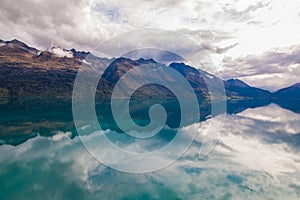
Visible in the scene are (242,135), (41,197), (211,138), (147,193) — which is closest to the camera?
(41,197)

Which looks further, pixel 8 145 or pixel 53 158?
pixel 8 145

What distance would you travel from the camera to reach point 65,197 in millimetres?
22016

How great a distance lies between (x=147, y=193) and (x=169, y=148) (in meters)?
18.0

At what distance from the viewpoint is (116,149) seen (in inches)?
1551

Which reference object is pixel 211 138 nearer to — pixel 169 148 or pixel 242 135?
pixel 242 135

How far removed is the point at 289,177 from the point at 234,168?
6.15 meters

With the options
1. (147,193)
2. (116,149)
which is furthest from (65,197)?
(116,149)

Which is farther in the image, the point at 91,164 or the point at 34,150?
the point at 34,150

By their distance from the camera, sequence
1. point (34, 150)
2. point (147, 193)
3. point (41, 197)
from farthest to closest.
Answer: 1. point (34, 150)
2. point (147, 193)
3. point (41, 197)

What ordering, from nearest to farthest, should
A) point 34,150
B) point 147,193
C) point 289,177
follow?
point 147,193, point 289,177, point 34,150

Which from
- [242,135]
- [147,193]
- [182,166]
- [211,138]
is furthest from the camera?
[242,135]

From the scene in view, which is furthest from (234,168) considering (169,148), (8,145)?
(8,145)

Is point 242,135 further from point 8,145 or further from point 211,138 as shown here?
point 8,145

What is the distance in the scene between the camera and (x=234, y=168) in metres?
32.0
